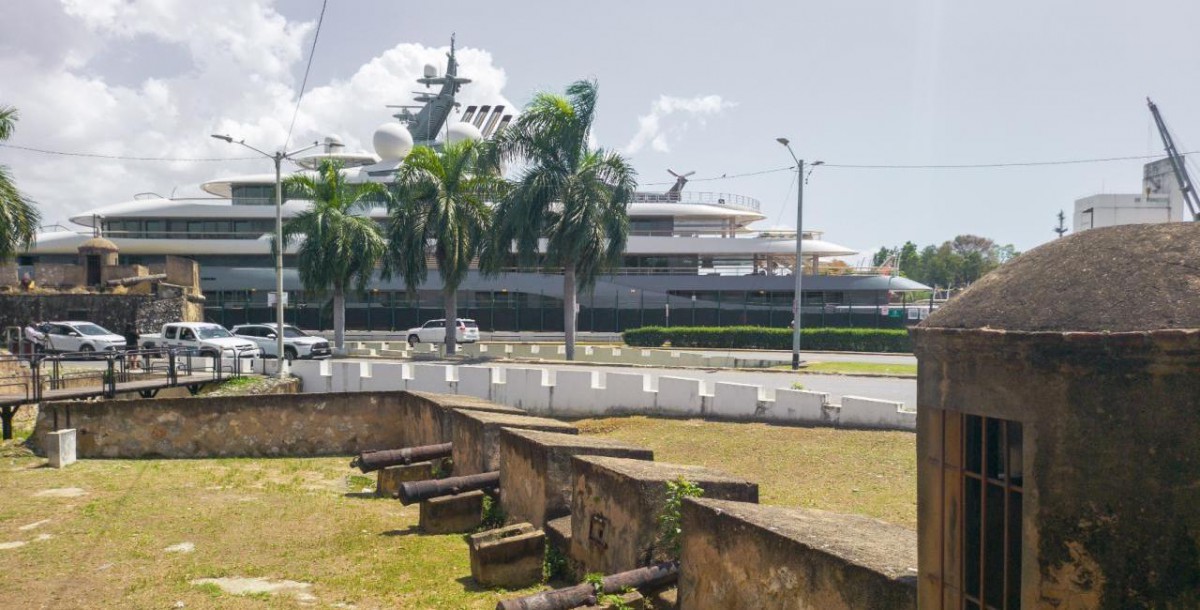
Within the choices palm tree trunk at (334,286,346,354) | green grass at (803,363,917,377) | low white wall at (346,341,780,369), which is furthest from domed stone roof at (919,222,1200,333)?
palm tree trunk at (334,286,346,354)

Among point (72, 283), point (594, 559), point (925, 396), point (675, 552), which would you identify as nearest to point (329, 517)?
point (594, 559)

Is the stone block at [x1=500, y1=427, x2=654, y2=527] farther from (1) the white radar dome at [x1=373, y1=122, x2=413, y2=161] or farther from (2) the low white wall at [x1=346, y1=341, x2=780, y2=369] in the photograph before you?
(1) the white radar dome at [x1=373, y1=122, x2=413, y2=161]

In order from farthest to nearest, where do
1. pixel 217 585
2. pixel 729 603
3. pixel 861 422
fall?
pixel 861 422 < pixel 217 585 < pixel 729 603

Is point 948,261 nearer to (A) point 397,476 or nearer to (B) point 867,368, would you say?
(B) point 867,368

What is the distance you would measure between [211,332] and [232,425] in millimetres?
15983

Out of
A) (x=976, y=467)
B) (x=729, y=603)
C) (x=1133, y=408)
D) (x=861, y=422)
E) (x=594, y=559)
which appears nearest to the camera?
(x=1133, y=408)

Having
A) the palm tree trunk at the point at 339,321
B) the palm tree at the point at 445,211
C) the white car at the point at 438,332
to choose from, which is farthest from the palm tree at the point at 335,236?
the white car at the point at 438,332

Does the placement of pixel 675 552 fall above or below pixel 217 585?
above

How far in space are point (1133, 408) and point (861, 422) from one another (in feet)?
49.8

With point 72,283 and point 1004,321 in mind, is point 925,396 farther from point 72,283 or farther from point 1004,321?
point 72,283

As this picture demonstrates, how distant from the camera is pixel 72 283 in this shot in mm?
40531

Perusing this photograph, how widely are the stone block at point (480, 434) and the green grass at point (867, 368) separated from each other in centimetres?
1752

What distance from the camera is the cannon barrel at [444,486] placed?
9.60 metres

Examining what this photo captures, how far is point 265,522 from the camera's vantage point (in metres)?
10.8
